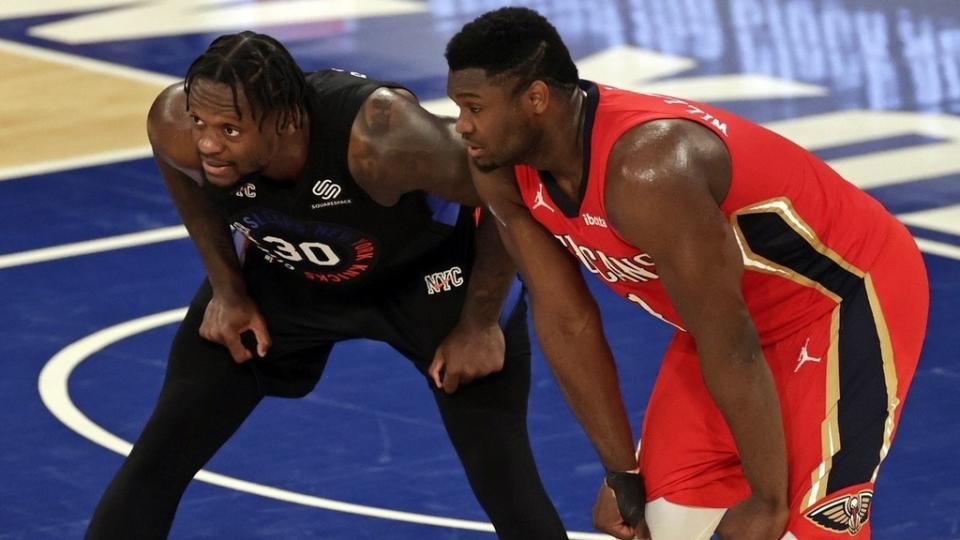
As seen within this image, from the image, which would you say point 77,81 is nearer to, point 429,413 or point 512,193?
point 429,413

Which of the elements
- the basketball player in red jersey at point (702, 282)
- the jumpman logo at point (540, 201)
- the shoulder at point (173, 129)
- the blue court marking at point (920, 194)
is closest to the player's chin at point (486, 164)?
the basketball player in red jersey at point (702, 282)

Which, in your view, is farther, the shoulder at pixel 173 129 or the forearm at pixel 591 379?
the shoulder at pixel 173 129

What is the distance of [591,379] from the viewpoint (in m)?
4.67

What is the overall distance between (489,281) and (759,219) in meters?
0.98

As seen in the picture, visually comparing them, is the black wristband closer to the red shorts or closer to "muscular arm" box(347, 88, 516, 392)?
the red shorts

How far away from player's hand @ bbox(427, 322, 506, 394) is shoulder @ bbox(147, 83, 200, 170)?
30.0 inches

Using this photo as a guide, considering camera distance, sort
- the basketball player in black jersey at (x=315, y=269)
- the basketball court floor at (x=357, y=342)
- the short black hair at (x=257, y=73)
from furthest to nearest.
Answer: the basketball court floor at (x=357, y=342) < the basketball player in black jersey at (x=315, y=269) < the short black hair at (x=257, y=73)

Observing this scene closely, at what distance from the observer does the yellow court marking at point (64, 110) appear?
1083cm

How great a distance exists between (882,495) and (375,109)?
7.28 feet

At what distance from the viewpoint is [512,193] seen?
456 cm

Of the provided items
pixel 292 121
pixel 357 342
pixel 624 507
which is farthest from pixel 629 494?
pixel 357 342

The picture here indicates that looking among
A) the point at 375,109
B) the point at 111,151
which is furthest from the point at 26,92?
the point at 375,109

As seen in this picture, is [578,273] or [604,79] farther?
[604,79]

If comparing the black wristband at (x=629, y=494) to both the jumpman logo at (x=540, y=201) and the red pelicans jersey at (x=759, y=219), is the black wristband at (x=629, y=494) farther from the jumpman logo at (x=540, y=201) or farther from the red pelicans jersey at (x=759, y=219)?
the jumpman logo at (x=540, y=201)
